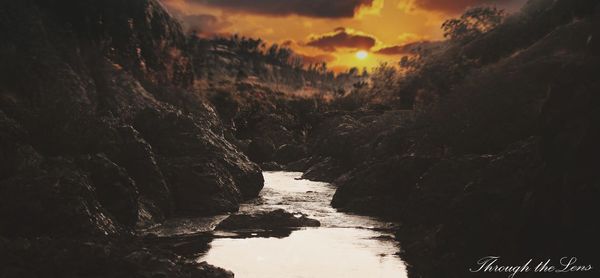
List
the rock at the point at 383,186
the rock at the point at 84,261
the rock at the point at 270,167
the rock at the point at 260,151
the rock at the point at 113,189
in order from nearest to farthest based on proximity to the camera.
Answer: the rock at the point at 84,261 < the rock at the point at 113,189 < the rock at the point at 383,186 < the rock at the point at 270,167 < the rock at the point at 260,151

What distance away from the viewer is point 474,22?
236 ft

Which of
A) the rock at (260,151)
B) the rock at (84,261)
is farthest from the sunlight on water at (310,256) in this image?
the rock at (260,151)

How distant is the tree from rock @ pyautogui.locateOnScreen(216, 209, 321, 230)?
4192cm

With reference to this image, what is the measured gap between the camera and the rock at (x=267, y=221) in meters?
26.0

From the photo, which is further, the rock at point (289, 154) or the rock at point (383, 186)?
the rock at point (289, 154)

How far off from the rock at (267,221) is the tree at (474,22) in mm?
41920

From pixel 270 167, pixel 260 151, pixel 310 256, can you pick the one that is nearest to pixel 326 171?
pixel 270 167

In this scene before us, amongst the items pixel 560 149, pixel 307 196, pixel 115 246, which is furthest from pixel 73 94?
pixel 560 149

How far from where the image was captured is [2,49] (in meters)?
44.8

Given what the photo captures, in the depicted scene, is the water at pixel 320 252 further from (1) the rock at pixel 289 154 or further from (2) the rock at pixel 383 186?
(1) the rock at pixel 289 154

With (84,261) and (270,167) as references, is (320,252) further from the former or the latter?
(270,167)

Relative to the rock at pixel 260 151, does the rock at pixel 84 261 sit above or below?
below

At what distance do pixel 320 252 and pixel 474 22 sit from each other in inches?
2220

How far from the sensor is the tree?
67.7 m
